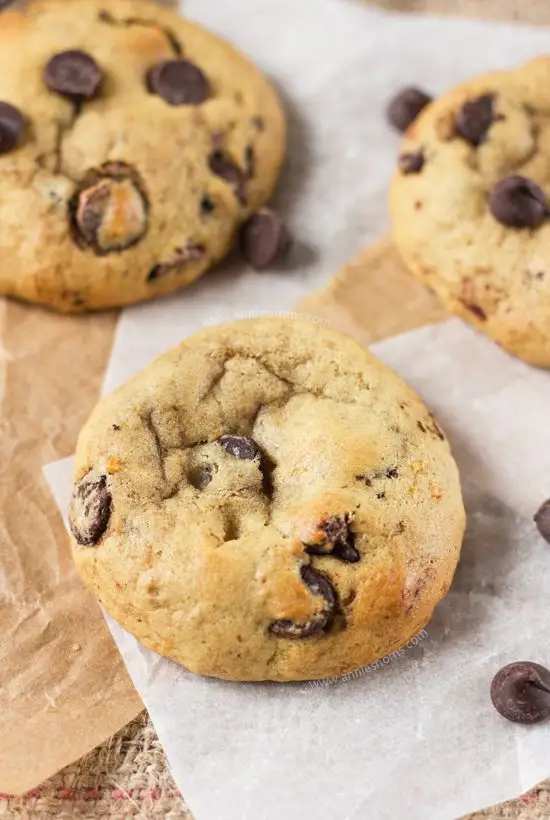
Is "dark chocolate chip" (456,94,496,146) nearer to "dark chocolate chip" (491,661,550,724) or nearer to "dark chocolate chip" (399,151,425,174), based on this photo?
"dark chocolate chip" (399,151,425,174)

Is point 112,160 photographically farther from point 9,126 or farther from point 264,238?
point 264,238

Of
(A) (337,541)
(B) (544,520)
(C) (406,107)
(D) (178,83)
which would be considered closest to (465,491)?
(B) (544,520)

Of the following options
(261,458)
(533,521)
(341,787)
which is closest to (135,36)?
(261,458)

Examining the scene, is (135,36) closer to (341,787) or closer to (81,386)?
(81,386)

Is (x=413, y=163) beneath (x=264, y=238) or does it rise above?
above

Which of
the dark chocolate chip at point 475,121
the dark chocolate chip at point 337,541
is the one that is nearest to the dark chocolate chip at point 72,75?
the dark chocolate chip at point 475,121

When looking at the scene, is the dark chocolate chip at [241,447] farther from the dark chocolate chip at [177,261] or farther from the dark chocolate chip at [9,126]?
the dark chocolate chip at [9,126]

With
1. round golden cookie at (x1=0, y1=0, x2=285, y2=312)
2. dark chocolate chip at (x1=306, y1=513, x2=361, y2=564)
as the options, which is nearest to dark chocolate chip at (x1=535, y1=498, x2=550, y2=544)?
dark chocolate chip at (x1=306, y1=513, x2=361, y2=564)
